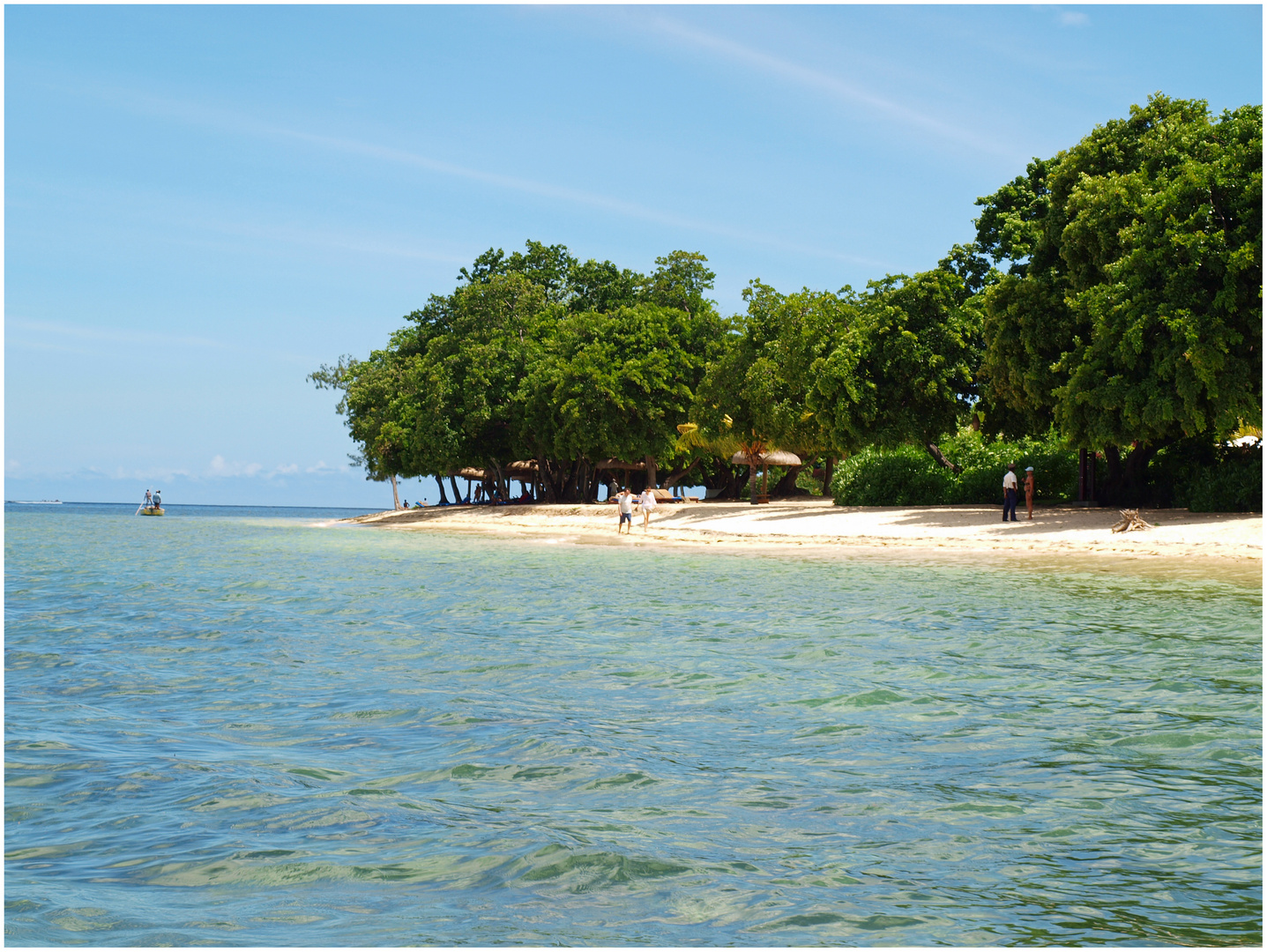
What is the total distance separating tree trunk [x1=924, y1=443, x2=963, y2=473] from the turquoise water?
2357 cm

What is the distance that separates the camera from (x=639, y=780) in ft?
20.1

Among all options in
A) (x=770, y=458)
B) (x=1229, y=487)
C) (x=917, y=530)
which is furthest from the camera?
(x=770, y=458)

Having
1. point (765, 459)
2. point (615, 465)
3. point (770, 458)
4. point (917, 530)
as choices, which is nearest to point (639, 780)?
point (917, 530)

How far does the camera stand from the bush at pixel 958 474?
115 feet

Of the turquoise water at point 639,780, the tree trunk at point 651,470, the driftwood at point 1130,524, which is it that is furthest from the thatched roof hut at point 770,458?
the turquoise water at point 639,780

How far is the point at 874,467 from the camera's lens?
123 feet

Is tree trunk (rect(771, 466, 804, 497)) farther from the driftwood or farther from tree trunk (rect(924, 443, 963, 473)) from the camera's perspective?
the driftwood

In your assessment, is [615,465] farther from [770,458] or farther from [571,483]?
[571,483]

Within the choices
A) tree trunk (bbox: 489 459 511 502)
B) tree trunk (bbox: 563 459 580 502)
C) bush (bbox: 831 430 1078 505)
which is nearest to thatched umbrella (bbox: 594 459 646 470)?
tree trunk (bbox: 563 459 580 502)

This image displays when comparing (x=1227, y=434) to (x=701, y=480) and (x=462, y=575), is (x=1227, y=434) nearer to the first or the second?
(x=462, y=575)

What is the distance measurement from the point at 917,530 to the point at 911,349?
8.71m

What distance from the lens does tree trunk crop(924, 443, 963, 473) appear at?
3647cm

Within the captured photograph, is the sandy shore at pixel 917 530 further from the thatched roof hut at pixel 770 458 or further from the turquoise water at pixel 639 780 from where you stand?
the turquoise water at pixel 639 780

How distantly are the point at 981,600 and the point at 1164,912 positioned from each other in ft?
36.7
